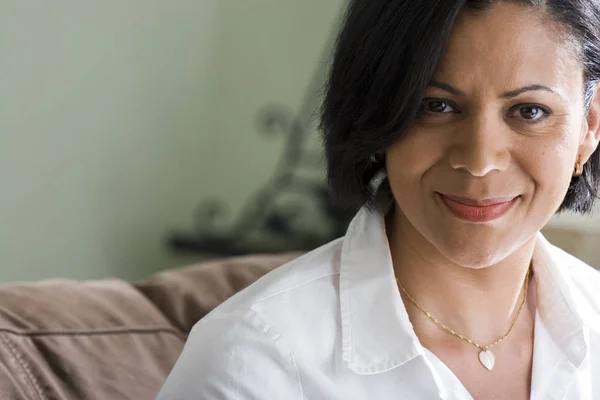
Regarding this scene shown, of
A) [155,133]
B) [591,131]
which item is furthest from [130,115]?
[591,131]

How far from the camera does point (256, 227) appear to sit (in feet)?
10.9

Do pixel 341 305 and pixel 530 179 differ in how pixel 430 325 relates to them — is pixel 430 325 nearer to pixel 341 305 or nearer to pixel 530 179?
pixel 341 305

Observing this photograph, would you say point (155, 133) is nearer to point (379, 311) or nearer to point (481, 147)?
point (379, 311)

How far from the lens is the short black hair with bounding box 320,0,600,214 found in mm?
1205

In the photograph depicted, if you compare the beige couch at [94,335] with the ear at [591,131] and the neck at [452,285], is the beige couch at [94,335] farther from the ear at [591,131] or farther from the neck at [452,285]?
the ear at [591,131]

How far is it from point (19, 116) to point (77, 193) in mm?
351

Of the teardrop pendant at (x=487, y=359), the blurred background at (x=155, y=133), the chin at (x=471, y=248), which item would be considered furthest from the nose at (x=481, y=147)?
the blurred background at (x=155, y=133)

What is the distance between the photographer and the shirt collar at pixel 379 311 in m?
1.28

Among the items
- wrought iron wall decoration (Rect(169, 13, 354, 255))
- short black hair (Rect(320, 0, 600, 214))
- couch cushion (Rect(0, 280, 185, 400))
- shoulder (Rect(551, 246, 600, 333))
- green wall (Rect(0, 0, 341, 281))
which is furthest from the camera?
wrought iron wall decoration (Rect(169, 13, 354, 255))

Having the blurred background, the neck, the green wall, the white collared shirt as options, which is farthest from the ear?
the green wall

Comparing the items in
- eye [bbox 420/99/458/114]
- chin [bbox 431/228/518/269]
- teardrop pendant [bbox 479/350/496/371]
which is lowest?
teardrop pendant [bbox 479/350/496/371]

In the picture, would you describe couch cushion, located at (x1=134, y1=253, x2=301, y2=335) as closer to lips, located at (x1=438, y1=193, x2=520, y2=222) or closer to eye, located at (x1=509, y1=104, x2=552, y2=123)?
lips, located at (x1=438, y1=193, x2=520, y2=222)

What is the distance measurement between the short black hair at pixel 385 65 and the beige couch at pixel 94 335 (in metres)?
0.39

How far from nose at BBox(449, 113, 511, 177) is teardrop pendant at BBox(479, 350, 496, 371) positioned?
1.02 ft
